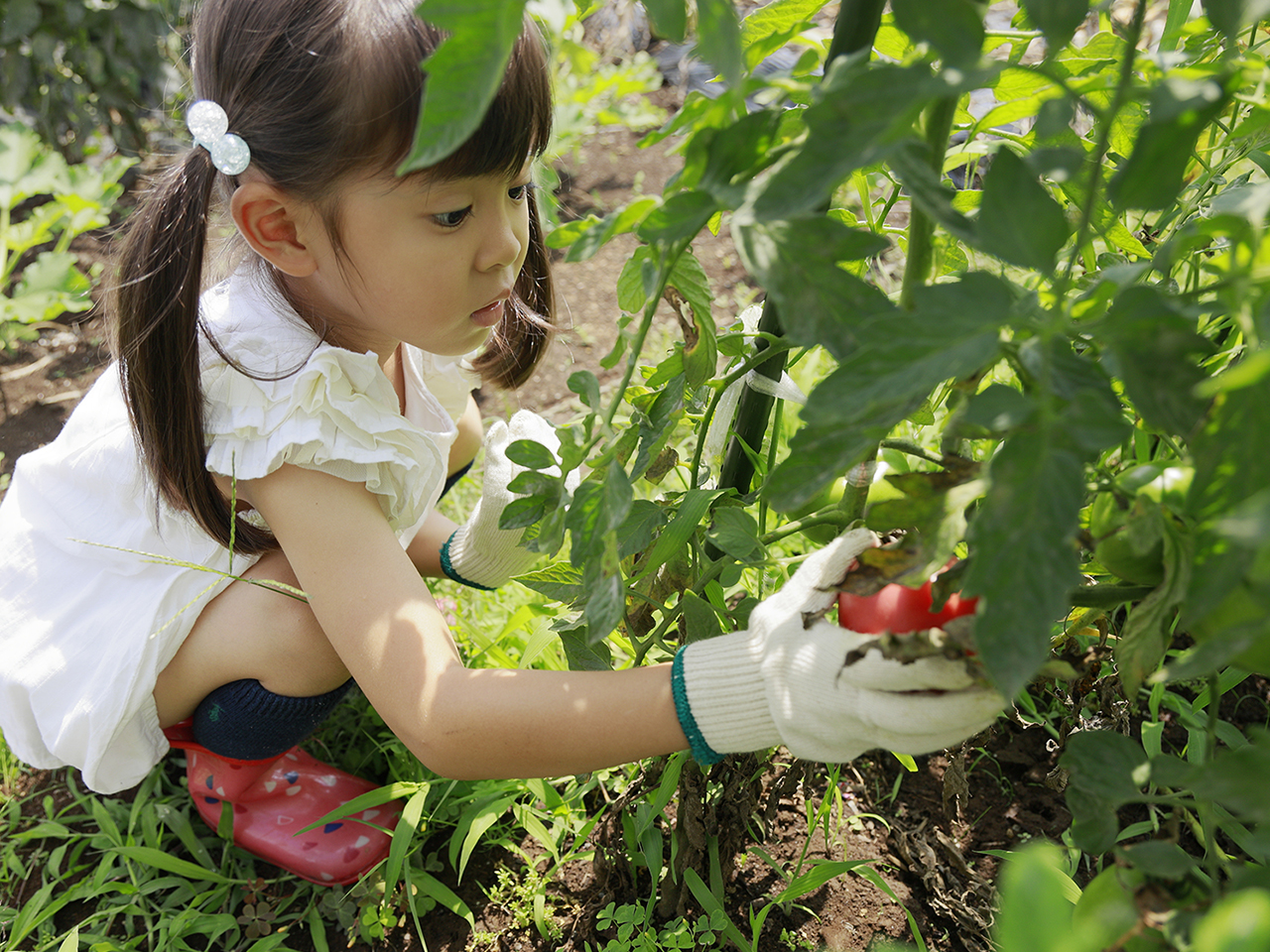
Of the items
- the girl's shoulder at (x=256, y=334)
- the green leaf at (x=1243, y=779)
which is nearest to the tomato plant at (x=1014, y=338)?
the green leaf at (x=1243, y=779)

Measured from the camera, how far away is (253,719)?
125 centimetres

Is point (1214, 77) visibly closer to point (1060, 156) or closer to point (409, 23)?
point (1060, 156)

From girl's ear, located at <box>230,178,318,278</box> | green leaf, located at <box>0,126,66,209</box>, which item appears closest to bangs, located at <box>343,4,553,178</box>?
girl's ear, located at <box>230,178,318,278</box>

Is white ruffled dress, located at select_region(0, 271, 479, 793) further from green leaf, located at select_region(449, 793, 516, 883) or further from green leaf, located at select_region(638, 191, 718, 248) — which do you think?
green leaf, located at select_region(638, 191, 718, 248)

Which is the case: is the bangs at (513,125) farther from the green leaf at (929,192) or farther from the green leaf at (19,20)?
the green leaf at (19,20)

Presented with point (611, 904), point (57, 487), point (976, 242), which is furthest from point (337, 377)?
point (976, 242)

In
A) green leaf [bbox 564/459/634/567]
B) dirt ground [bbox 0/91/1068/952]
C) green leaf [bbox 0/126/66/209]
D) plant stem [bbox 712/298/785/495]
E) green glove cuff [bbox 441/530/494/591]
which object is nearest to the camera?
green leaf [bbox 564/459/634/567]

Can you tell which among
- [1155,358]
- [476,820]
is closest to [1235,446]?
[1155,358]

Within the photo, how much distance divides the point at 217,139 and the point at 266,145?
0.06 meters

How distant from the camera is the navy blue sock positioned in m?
1.25

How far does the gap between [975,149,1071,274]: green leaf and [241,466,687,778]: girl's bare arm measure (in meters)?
0.51

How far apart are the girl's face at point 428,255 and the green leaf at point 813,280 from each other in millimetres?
534

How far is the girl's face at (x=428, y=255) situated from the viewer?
1006 millimetres

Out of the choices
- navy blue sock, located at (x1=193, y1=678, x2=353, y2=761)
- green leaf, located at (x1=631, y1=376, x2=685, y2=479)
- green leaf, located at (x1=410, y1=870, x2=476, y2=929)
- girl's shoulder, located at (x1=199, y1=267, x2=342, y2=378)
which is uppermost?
green leaf, located at (x1=631, y1=376, x2=685, y2=479)
